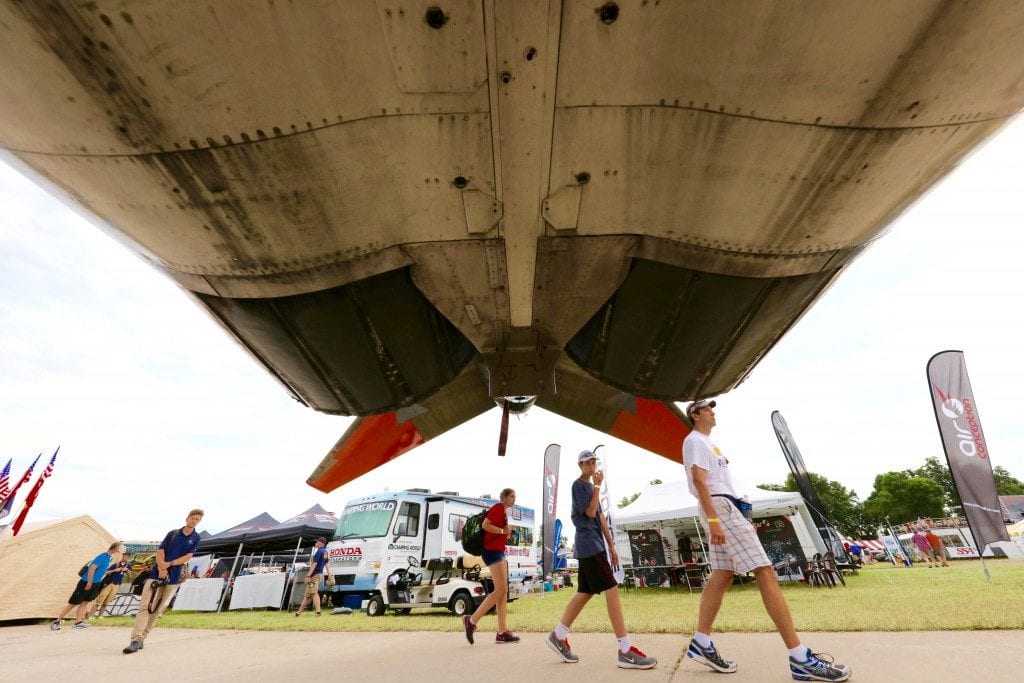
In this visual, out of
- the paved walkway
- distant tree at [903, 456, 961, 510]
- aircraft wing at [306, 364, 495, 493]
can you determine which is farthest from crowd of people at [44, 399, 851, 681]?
distant tree at [903, 456, 961, 510]

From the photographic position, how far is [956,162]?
211 centimetres

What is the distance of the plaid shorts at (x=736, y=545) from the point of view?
2277 mm

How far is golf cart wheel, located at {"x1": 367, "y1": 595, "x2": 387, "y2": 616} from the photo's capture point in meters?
8.55

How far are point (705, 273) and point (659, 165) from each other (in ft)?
2.88

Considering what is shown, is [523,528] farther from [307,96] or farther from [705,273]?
[307,96]

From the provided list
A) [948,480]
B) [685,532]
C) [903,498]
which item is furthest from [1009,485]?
[685,532]

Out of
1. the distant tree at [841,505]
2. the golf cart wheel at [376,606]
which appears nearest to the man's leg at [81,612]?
the golf cart wheel at [376,606]

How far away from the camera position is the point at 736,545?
236 centimetres

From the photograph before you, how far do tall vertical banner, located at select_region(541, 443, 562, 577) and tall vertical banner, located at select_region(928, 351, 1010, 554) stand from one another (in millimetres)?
7570

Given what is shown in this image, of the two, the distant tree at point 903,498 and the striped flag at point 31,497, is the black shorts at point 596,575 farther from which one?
the distant tree at point 903,498

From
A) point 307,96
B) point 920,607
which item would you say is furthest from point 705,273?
point 920,607

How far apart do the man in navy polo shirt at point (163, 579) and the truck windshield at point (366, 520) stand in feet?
14.7

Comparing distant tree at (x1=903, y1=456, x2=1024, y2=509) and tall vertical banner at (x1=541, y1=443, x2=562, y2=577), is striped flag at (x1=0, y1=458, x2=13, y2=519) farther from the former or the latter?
distant tree at (x1=903, y1=456, x2=1024, y2=509)

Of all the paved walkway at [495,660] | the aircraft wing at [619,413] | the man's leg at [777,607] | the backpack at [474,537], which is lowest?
the paved walkway at [495,660]
